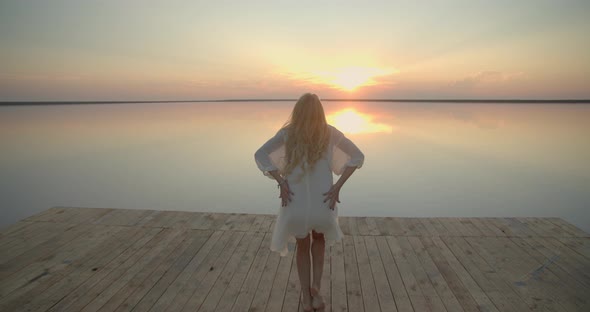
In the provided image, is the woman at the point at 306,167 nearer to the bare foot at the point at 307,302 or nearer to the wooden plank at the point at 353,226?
the bare foot at the point at 307,302

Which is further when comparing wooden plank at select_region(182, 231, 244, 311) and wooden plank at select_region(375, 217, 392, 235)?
wooden plank at select_region(375, 217, 392, 235)

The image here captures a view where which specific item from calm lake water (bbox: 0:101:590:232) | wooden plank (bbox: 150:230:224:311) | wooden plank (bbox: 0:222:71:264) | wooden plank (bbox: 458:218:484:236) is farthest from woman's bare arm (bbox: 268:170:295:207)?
calm lake water (bbox: 0:101:590:232)

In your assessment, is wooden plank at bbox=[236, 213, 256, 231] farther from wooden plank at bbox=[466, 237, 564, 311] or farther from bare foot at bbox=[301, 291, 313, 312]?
wooden plank at bbox=[466, 237, 564, 311]

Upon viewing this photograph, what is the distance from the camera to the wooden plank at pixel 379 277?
3.25m

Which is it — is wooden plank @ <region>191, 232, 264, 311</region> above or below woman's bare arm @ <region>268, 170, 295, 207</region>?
below

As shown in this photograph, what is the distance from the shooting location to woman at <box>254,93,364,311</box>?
2785 mm

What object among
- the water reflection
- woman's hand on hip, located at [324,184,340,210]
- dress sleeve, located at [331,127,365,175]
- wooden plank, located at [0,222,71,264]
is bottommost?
the water reflection

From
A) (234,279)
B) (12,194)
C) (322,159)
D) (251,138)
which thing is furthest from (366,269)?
(251,138)

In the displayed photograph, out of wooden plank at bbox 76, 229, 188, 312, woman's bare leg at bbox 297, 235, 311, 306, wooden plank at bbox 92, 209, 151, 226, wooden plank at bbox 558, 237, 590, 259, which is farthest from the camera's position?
wooden plank at bbox 92, 209, 151, 226

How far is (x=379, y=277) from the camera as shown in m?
3.73

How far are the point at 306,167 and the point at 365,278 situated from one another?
161 centimetres

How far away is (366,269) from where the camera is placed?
3908 mm

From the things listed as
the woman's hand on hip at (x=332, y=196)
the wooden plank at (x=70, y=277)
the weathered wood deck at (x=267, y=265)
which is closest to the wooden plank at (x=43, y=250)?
the weathered wood deck at (x=267, y=265)

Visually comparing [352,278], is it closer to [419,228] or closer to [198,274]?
[198,274]
